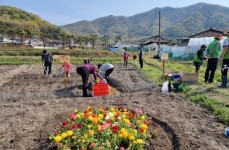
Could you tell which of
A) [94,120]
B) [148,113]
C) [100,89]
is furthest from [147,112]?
[100,89]

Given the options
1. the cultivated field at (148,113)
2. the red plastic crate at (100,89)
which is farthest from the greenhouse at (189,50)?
the cultivated field at (148,113)

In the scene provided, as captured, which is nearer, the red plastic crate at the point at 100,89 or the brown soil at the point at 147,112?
the brown soil at the point at 147,112

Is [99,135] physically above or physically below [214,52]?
below

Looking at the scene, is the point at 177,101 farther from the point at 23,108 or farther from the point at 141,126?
the point at 23,108

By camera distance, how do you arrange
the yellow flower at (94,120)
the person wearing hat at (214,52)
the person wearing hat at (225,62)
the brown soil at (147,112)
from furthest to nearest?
the person wearing hat at (214,52) < the person wearing hat at (225,62) < the brown soil at (147,112) < the yellow flower at (94,120)

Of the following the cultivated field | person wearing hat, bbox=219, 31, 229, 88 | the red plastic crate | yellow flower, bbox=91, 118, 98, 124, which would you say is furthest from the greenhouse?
yellow flower, bbox=91, 118, 98, 124

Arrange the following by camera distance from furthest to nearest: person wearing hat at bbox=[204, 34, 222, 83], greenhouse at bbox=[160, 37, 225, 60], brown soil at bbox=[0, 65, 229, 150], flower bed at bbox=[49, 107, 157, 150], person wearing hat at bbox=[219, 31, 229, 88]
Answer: greenhouse at bbox=[160, 37, 225, 60]
person wearing hat at bbox=[204, 34, 222, 83]
person wearing hat at bbox=[219, 31, 229, 88]
brown soil at bbox=[0, 65, 229, 150]
flower bed at bbox=[49, 107, 157, 150]

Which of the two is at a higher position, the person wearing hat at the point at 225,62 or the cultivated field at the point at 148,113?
the person wearing hat at the point at 225,62

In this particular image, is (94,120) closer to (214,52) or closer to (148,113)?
(148,113)

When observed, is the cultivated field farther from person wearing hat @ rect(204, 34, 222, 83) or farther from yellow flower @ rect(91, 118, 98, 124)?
person wearing hat @ rect(204, 34, 222, 83)

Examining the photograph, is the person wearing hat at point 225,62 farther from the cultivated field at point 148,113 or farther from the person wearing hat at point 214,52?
the cultivated field at point 148,113

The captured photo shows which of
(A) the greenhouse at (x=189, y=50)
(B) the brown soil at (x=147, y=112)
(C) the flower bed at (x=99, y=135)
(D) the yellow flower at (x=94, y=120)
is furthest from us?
(A) the greenhouse at (x=189, y=50)

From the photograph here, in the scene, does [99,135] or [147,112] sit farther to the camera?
[147,112]

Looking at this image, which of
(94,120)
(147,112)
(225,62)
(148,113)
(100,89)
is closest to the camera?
(94,120)
